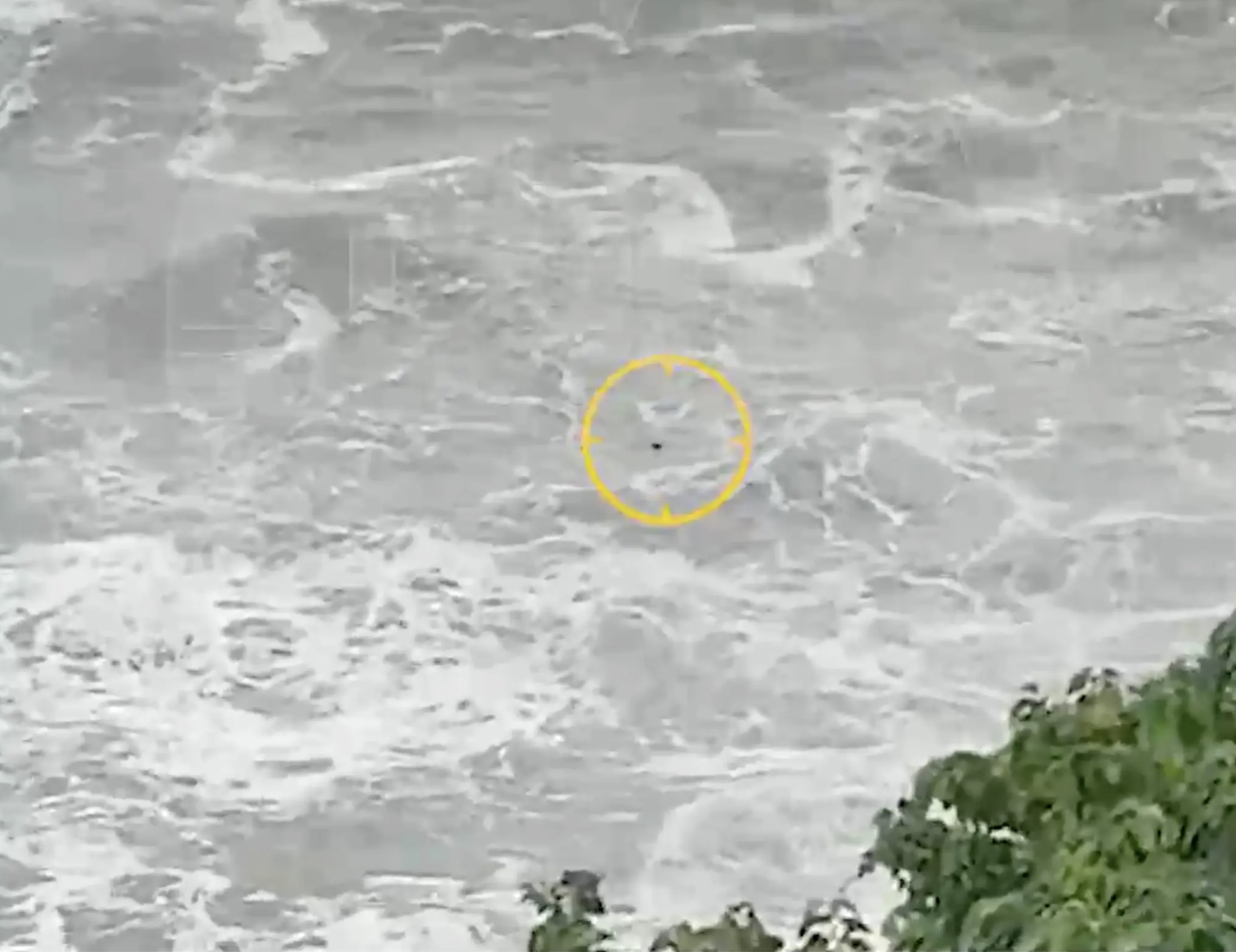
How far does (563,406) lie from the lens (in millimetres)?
1157

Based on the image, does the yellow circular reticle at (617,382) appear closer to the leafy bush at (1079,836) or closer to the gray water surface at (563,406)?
the gray water surface at (563,406)

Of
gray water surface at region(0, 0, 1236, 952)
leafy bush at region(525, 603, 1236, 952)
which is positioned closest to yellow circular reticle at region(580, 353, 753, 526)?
gray water surface at region(0, 0, 1236, 952)

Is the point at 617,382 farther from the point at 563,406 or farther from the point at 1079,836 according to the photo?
the point at 1079,836

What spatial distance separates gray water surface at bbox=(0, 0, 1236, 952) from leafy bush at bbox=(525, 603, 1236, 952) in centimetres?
39

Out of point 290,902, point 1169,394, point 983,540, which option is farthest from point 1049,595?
point 290,902

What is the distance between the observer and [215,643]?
1161 mm

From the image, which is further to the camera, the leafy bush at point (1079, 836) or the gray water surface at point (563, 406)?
the gray water surface at point (563, 406)

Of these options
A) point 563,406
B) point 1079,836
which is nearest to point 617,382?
point 563,406

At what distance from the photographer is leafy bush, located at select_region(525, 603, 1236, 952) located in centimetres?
57

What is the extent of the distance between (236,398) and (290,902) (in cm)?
40

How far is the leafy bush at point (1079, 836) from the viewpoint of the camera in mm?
567

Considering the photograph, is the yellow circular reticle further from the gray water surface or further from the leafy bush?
the leafy bush

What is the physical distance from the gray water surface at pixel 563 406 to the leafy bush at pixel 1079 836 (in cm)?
39

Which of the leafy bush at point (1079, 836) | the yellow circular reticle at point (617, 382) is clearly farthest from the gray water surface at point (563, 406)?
the leafy bush at point (1079, 836)
